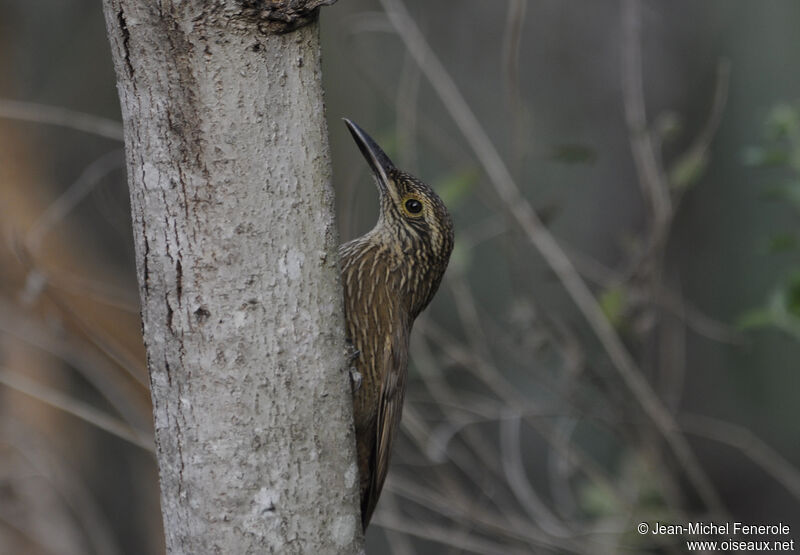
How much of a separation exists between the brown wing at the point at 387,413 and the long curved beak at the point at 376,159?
0.52 metres

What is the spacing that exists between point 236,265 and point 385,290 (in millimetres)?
1388

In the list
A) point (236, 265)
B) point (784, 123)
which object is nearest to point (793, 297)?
point (784, 123)

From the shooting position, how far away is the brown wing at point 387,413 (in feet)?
8.91

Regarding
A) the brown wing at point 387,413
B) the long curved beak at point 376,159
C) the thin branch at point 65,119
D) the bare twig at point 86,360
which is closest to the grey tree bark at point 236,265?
the brown wing at point 387,413

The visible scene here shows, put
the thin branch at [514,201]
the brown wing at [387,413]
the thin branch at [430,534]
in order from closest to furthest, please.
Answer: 1. the brown wing at [387,413]
2. the thin branch at [514,201]
3. the thin branch at [430,534]

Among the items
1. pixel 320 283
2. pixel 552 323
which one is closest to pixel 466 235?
pixel 552 323

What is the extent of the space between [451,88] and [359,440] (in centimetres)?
145

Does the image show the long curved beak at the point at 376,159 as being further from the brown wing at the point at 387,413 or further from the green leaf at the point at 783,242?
the green leaf at the point at 783,242

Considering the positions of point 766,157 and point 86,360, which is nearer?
point 766,157

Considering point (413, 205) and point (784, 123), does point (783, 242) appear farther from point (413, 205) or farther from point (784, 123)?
point (413, 205)

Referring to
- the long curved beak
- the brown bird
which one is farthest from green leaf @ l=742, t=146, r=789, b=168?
the long curved beak

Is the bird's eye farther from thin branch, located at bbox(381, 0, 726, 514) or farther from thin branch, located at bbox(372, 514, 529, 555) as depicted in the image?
thin branch, located at bbox(372, 514, 529, 555)

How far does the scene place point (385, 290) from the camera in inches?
116

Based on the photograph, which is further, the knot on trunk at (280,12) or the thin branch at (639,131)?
the thin branch at (639,131)
